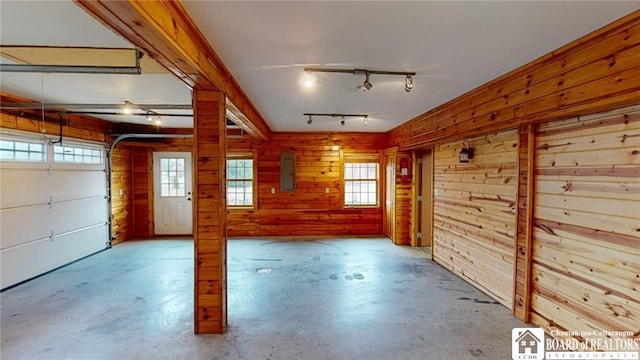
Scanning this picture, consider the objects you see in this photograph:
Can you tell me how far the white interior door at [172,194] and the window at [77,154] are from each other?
1370 millimetres

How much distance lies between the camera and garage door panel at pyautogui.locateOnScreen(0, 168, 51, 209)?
13.1 ft

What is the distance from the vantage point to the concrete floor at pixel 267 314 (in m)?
2.60

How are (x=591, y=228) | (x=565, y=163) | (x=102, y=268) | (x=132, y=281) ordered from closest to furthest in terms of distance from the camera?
(x=591, y=228) < (x=565, y=163) < (x=132, y=281) < (x=102, y=268)

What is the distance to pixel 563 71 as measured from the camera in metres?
2.44

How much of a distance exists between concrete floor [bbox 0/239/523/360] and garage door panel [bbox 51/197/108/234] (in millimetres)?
673

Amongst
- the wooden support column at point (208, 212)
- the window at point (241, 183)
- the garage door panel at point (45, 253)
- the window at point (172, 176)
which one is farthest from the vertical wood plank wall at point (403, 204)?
the garage door panel at point (45, 253)

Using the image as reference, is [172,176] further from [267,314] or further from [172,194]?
[267,314]

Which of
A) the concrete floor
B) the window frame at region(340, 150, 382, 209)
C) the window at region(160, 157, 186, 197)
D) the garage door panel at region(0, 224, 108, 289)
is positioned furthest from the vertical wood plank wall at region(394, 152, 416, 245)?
the garage door panel at region(0, 224, 108, 289)

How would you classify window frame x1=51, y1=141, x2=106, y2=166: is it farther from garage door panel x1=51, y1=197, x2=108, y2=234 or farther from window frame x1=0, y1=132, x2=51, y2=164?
garage door panel x1=51, y1=197, x2=108, y2=234

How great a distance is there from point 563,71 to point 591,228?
1.28 meters

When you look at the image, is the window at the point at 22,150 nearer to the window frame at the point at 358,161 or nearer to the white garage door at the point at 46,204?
the white garage door at the point at 46,204

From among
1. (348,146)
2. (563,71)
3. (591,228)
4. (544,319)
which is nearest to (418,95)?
(563,71)

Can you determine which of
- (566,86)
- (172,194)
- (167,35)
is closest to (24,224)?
(172,194)

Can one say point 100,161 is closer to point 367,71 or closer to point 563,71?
point 367,71
